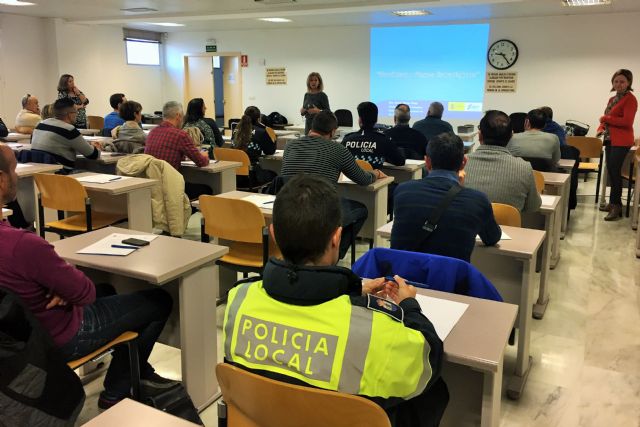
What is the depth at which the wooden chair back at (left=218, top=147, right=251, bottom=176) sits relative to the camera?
5.57 meters

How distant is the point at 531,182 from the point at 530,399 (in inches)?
46.2

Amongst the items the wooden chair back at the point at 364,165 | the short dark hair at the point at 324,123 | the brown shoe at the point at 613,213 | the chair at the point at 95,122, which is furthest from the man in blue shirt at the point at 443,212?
the chair at the point at 95,122

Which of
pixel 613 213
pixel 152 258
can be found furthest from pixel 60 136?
pixel 613 213

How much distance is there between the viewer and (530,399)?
256 cm

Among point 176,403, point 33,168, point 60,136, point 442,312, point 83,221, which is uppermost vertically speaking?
point 60,136

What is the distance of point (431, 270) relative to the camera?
1935 millimetres

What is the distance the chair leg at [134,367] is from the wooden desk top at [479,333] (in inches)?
45.0

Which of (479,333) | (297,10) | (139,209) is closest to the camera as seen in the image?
(479,333)

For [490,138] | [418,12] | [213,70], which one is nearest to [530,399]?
[490,138]

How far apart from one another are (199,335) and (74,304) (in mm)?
675

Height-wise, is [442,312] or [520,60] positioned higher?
[520,60]

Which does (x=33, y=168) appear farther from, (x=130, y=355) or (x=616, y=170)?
(x=616, y=170)

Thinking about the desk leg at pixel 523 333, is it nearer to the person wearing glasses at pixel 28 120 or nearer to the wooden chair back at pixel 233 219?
the wooden chair back at pixel 233 219

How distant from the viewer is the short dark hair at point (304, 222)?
51.1 inches
